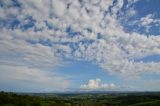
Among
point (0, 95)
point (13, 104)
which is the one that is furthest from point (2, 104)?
point (0, 95)

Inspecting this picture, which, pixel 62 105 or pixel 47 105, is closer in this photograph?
pixel 47 105

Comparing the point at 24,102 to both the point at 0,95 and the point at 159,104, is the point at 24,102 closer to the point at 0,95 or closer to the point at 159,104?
the point at 0,95

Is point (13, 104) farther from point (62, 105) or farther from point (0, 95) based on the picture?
point (62, 105)

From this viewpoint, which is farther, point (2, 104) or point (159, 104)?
point (159, 104)

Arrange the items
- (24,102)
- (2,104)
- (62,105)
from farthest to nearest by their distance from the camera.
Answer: (62,105) < (24,102) < (2,104)

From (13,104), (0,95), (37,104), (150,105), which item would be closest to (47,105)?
(37,104)

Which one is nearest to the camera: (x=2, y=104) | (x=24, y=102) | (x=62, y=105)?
(x=2, y=104)

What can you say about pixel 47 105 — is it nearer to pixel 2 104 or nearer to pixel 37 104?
pixel 37 104
